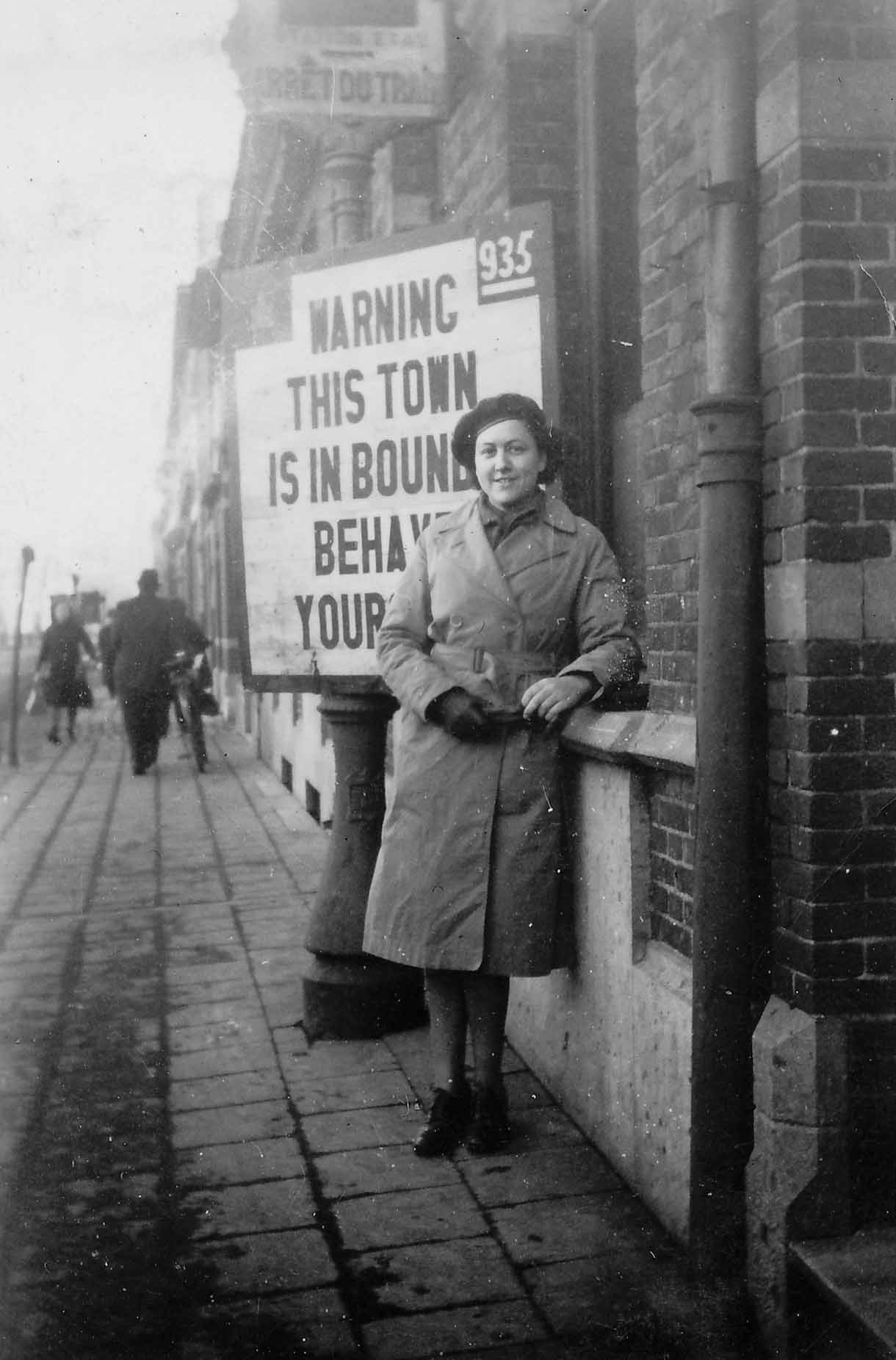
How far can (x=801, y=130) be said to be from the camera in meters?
2.79

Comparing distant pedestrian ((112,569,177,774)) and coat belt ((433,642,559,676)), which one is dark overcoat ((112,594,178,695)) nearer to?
distant pedestrian ((112,569,177,774))

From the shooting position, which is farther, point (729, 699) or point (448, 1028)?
point (448, 1028)

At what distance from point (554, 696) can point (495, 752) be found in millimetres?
265

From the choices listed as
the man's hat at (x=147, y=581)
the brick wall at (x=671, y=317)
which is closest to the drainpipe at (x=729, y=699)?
the brick wall at (x=671, y=317)

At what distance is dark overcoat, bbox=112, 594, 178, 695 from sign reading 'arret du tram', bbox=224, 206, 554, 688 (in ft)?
25.4

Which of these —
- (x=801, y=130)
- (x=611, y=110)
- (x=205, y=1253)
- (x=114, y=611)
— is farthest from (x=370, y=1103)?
(x=114, y=611)

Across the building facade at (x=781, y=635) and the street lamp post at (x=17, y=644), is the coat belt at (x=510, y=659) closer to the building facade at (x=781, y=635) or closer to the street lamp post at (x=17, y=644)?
the building facade at (x=781, y=635)

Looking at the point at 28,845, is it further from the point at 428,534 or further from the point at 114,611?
the point at 428,534

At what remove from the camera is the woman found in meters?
3.83

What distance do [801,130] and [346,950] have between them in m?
3.11

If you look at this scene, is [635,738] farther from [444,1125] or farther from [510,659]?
[444,1125]

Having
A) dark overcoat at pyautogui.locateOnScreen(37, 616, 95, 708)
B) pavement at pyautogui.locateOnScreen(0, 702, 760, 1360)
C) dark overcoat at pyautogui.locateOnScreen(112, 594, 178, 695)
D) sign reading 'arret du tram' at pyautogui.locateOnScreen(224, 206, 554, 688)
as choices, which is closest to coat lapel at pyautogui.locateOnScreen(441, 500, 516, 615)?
sign reading 'arret du tram' at pyautogui.locateOnScreen(224, 206, 554, 688)

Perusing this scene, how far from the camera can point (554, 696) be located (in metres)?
→ 3.70

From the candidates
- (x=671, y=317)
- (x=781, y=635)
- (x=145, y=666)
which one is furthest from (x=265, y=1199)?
(x=145, y=666)
